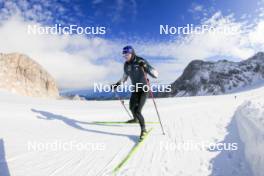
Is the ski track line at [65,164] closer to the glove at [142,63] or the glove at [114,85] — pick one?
the glove at [142,63]

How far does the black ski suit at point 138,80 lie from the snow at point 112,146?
2.95 feet

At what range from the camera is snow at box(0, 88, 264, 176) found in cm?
624

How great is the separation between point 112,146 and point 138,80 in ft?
8.18

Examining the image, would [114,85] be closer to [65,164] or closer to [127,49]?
[127,49]

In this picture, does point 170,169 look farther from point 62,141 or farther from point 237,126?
point 237,126

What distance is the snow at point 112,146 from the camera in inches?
246

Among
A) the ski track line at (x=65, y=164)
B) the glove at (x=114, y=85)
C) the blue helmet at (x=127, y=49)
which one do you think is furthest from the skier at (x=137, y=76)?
the ski track line at (x=65, y=164)

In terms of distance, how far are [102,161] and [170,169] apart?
1.70 meters

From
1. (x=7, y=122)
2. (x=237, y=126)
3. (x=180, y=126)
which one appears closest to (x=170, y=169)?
(x=180, y=126)

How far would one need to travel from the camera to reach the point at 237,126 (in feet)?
33.6

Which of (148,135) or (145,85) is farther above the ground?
(145,85)

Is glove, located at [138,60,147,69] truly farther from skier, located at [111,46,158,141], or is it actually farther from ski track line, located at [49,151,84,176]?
ski track line, located at [49,151,84,176]

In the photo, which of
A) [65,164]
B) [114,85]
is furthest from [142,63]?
[65,164]

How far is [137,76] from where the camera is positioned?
9336 mm
